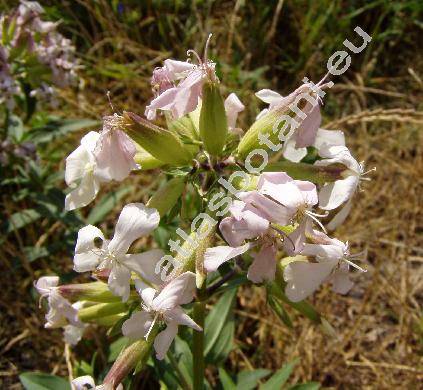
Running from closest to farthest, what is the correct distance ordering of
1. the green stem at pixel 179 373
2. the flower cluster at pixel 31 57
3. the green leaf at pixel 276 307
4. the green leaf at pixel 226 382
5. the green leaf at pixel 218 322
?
the green leaf at pixel 276 307, the green stem at pixel 179 373, the green leaf at pixel 226 382, the green leaf at pixel 218 322, the flower cluster at pixel 31 57

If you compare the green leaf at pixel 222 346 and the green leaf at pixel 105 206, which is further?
the green leaf at pixel 105 206

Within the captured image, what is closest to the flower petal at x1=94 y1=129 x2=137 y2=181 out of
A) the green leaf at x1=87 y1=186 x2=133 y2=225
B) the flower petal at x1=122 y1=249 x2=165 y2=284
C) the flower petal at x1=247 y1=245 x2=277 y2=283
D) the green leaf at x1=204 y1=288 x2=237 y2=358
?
the flower petal at x1=122 y1=249 x2=165 y2=284

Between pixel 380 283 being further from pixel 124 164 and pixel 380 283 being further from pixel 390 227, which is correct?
pixel 124 164

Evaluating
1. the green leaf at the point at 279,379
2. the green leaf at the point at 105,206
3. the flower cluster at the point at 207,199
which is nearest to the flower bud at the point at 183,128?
A: the flower cluster at the point at 207,199

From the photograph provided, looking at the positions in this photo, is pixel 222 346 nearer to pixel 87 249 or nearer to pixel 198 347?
pixel 198 347

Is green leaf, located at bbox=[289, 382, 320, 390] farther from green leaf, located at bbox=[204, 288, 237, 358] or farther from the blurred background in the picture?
the blurred background

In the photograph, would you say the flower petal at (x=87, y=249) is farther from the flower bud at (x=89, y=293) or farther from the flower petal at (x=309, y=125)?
the flower petal at (x=309, y=125)

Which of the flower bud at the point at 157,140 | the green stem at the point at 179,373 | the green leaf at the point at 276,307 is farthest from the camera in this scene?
the green stem at the point at 179,373

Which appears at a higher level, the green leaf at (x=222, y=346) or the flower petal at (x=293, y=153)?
the flower petal at (x=293, y=153)

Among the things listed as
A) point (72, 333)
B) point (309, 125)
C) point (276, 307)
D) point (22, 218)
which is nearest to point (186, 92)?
point (309, 125)
